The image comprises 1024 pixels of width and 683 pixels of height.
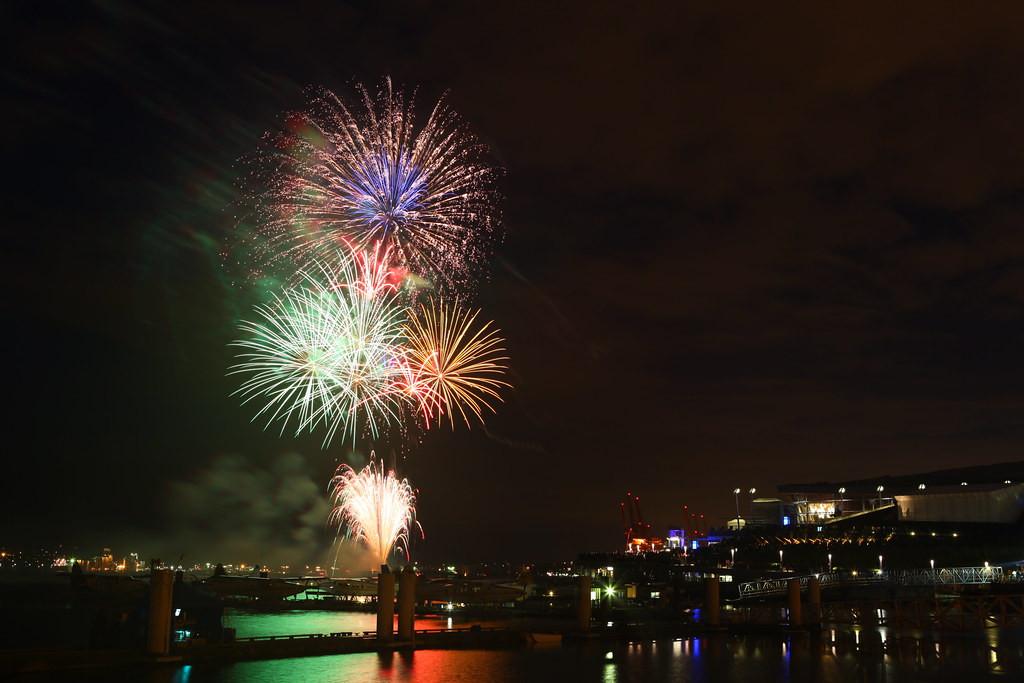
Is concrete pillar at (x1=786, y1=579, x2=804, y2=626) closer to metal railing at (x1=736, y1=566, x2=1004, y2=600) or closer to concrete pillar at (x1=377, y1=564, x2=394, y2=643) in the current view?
metal railing at (x1=736, y1=566, x2=1004, y2=600)

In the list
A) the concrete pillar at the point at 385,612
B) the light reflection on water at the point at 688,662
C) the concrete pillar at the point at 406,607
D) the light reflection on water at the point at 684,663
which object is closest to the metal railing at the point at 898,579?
the light reflection on water at the point at 684,663

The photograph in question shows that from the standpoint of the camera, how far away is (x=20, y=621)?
8562cm

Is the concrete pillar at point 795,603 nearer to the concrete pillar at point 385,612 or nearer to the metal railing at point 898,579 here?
the metal railing at point 898,579

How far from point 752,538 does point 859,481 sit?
30628 mm

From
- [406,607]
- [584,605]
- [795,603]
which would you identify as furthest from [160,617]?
[795,603]

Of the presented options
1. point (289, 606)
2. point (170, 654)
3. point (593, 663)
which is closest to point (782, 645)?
point (593, 663)

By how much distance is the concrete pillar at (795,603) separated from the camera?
5516 centimetres

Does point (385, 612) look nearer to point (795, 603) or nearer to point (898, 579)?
point (795, 603)

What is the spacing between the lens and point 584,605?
5212cm

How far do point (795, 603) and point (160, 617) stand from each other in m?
39.6

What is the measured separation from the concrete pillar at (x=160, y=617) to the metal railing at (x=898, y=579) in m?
50.7

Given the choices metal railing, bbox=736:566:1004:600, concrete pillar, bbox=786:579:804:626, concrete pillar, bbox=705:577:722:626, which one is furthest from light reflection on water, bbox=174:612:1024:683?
metal railing, bbox=736:566:1004:600

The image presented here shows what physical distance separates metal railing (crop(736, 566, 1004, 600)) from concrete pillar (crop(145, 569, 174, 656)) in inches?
1994

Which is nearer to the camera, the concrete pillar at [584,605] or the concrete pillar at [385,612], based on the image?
the concrete pillar at [385,612]
